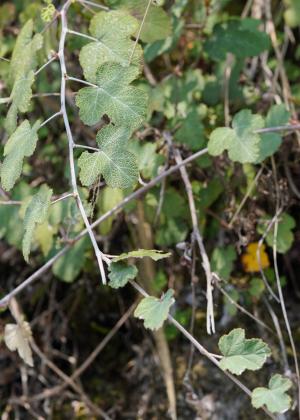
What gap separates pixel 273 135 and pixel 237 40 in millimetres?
275

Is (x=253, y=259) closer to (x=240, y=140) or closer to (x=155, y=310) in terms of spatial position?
(x=240, y=140)

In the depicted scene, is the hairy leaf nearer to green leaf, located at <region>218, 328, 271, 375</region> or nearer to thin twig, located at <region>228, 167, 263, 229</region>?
green leaf, located at <region>218, 328, 271, 375</region>

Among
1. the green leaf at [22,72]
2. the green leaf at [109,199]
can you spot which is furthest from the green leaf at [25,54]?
the green leaf at [109,199]

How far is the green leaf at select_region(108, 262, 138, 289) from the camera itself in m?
0.94

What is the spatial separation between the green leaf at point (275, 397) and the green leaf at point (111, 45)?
548 mm

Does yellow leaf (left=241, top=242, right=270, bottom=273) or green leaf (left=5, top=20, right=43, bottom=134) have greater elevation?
green leaf (left=5, top=20, right=43, bottom=134)

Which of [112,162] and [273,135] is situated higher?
[112,162]

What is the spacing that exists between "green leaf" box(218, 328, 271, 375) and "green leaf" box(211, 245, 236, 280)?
0.57m

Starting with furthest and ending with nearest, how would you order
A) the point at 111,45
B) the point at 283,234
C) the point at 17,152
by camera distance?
the point at 283,234 → the point at 111,45 → the point at 17,152

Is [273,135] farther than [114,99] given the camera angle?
Yes

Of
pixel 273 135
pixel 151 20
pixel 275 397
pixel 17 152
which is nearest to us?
pixel 275 397

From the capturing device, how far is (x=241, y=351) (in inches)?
34.3

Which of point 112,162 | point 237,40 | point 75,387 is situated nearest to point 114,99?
point 112,162

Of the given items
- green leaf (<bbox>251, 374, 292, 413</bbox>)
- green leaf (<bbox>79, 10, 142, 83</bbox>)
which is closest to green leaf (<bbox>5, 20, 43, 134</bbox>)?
green leaf (<bbox>79, 10, 142, 83</bbox>)
